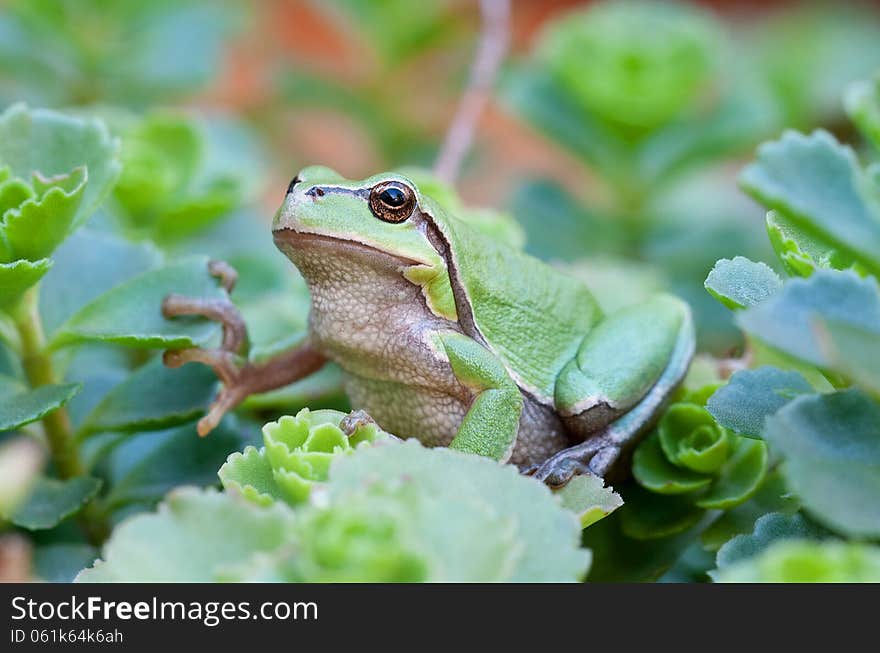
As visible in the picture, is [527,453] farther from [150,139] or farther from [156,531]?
[150,139]

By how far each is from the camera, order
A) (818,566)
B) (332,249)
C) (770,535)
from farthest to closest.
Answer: (332,249) → (770,535) → (818,566)

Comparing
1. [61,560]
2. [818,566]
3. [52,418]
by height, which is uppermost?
[818,566]

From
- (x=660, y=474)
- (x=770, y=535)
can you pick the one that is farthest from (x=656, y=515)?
(x=770, y=535)

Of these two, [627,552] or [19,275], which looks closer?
[19,275]

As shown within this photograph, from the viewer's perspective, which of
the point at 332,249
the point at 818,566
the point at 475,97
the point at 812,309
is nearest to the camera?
the point at 818,566

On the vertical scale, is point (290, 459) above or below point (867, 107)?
below

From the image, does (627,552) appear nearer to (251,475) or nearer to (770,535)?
(770,535)

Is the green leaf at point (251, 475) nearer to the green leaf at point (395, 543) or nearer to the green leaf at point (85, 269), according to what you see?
the green leaf at point (395, 543)

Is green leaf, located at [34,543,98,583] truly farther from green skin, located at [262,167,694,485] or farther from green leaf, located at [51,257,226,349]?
green skin, located at [262,167,694,485]
